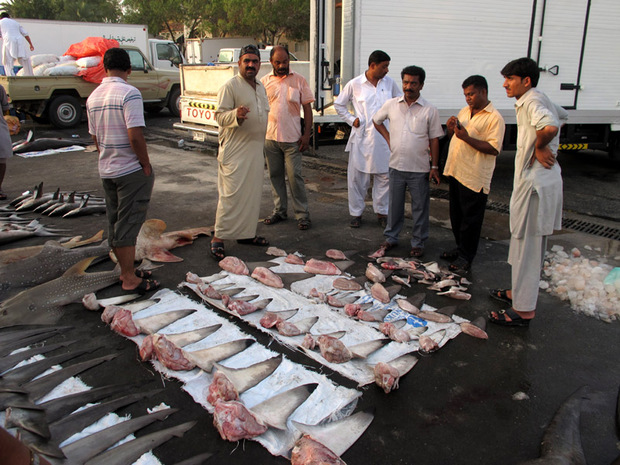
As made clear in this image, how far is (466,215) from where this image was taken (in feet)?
14.5

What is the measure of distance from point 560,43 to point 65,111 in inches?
501

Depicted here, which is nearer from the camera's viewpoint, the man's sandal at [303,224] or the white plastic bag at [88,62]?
the man's sandal at [303,224]

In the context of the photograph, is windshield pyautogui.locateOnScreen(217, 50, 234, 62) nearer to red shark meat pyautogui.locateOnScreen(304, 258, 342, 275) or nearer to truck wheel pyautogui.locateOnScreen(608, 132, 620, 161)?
truck wheel pyautogui.locateOnScreen(608, 132, 620, 161)

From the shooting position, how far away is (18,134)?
520 inches

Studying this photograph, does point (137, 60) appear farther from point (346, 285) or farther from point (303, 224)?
point (346, 285)

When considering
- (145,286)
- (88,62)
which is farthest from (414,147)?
(88,62)

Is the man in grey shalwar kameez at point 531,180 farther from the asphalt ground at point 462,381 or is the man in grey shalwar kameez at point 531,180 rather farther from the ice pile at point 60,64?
the ice pile at point 60,64

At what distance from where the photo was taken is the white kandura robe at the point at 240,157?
15.1ft

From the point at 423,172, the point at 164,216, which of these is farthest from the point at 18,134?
the point at 423,172

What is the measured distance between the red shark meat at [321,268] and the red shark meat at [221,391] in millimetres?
1859

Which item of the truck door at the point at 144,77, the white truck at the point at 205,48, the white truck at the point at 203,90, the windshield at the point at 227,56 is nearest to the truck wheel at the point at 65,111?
the truck door at the point at 144,77

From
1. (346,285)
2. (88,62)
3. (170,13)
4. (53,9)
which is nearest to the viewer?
(346,285)

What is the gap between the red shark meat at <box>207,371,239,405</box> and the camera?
8.66 ft

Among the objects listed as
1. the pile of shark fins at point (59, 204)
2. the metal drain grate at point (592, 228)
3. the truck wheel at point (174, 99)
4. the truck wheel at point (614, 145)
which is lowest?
the metal drain grate at point (592, 228)
